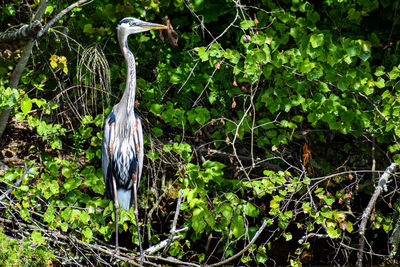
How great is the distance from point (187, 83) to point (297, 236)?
68.4 inches

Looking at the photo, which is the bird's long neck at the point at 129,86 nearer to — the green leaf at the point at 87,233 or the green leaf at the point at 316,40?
the green leaf at the point at 87,233

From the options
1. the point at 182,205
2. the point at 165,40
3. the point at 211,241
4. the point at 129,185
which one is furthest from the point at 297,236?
the point at 165,40

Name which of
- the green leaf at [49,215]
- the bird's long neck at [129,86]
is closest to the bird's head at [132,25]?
the bird's long neck at [129,86]

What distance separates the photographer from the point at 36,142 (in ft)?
13.3

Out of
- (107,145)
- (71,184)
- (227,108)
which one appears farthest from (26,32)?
(227,108)

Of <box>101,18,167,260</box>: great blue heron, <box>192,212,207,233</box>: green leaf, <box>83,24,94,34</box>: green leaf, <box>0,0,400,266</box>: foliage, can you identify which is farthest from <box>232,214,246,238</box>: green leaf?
<box>83,24,94,34</box>: green leaf

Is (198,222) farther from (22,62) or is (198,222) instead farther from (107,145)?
(22,62)

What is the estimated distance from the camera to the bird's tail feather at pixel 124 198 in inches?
129

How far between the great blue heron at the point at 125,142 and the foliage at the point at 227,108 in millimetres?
161

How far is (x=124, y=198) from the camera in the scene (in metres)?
3.29

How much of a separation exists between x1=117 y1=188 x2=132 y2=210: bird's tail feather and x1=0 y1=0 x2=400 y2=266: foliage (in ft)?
0.36

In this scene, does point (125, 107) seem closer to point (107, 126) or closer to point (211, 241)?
point (107, 126)

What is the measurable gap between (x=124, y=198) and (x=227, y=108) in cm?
107

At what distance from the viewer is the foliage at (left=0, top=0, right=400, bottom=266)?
3.11 metres
